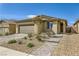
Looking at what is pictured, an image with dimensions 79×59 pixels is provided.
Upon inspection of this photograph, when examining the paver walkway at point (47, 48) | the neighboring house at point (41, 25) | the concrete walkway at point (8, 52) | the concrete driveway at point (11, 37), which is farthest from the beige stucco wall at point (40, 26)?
the concrete walkway at point (8, 52)

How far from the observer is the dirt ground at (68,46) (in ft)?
26.4

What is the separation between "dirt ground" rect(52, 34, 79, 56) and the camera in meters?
8.05

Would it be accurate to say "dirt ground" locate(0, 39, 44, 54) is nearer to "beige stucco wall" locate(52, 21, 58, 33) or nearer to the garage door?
the garage door

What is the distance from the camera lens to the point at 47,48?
28.5ft

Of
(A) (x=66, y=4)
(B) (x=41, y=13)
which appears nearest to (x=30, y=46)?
(B) (x=41, y=13)

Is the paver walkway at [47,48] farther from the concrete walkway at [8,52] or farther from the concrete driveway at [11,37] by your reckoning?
the concrete driveway at [11,37]

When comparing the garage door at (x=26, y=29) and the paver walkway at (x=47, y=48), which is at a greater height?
the garage door at (x=26, y=29)

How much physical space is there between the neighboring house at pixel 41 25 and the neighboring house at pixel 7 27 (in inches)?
9.0

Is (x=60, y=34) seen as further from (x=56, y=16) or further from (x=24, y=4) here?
(x=24, y=4)

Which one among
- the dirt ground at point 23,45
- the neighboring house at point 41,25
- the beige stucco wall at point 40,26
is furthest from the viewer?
the beige stucco wall at point 40,26

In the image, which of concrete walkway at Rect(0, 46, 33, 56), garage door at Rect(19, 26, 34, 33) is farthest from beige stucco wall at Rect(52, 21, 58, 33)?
concrete walkway at Rect(0, 46, 33, 56)

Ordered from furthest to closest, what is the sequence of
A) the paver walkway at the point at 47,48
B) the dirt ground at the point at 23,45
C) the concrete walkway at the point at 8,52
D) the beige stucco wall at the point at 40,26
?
the beige stucco wall at the point at 40,26 < the dirt ground at the point at 23,45 < the paver walkway at the point at 47,48 < the concrete walkway at the point at 8,52

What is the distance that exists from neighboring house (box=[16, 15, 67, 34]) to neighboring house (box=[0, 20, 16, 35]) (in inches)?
9.0

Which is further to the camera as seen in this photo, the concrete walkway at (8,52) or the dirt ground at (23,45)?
the dirt ground at (23,45)
